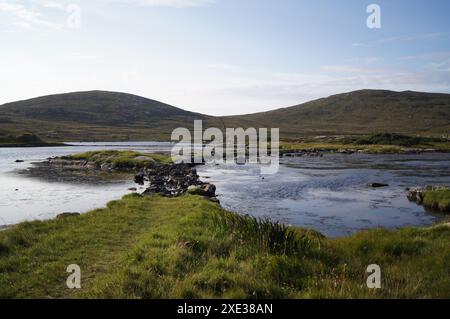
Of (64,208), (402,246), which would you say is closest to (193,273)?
(402,246)

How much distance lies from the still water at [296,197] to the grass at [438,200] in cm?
119

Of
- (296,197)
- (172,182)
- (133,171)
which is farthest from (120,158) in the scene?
(296,197)

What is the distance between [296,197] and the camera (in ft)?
125

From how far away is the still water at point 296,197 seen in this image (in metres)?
28.0

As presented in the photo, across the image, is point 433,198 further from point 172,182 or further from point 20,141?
point 20,141

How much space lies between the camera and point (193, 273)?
9461mm

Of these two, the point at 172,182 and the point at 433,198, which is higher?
the point at 172,182

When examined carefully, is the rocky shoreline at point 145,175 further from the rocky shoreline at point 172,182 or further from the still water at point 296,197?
the still water at point 296,197

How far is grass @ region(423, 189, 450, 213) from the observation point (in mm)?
31250

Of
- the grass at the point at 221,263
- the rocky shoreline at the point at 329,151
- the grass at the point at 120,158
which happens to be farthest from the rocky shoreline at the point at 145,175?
the rocky shoreline at the point at 329,151

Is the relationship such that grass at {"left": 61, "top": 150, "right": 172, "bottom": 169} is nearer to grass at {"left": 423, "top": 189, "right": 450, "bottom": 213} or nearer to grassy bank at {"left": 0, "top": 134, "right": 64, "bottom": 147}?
grass at {"left": 423, "top": 189, "right": 450, "bottom": 213}

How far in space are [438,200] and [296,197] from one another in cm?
1183

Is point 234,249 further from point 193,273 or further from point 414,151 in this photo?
point 414,151

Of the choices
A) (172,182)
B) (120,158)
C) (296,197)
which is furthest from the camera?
(120,158)
